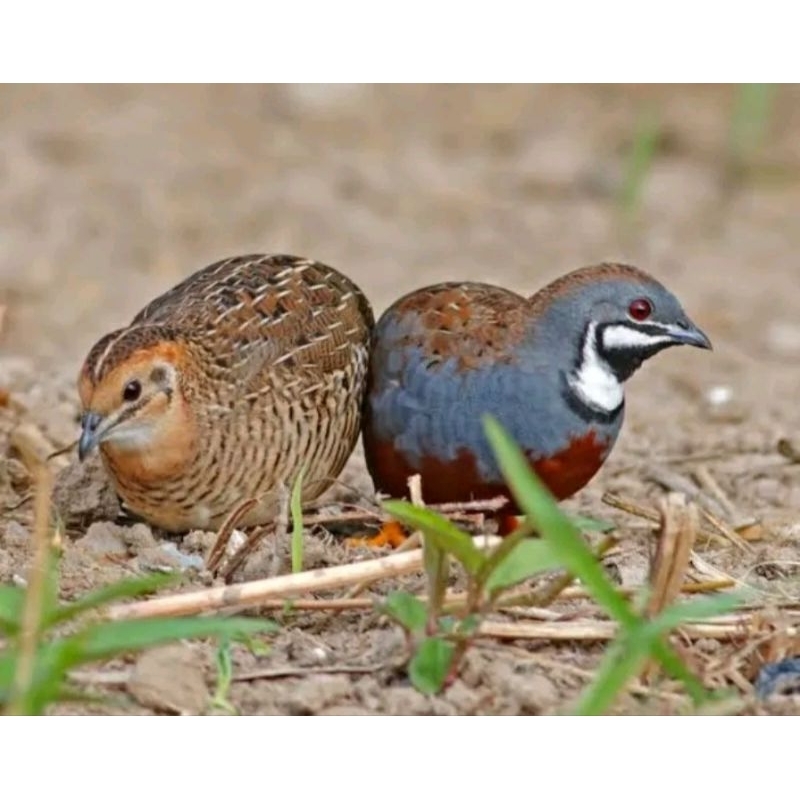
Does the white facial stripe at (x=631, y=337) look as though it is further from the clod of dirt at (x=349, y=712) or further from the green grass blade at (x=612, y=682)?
the green grass blade at (x=612, y=682)

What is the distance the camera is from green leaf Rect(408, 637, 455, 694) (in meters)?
4.16

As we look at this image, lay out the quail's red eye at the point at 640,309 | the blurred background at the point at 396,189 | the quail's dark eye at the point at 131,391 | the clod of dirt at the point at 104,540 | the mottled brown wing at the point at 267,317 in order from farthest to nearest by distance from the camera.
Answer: the blurred background at the point at 396,189, the mottled brown wing at the point at 267,317, the quail's red eye at the point at 640,309, the clod of dirt at the point at 104,540, the quail's dark eye at the point at 131,391

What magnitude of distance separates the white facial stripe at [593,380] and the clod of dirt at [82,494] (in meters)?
1.32

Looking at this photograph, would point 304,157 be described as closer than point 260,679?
No

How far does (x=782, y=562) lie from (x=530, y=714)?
128 centimetres

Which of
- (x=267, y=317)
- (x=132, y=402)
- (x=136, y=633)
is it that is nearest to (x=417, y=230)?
(x=267, y=317)

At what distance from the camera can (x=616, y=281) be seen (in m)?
5.41

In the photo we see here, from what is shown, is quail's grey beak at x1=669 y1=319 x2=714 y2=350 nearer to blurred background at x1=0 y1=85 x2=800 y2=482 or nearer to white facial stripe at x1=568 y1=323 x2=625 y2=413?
white facial stripe at x1=568 y1=323 x2=625 y2=413

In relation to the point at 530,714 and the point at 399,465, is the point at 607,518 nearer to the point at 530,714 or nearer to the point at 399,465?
the point at 399,465

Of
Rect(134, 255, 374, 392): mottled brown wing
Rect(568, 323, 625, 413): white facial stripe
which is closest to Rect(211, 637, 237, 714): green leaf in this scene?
Rect(134, 255, 374, 392): mottled brown wing

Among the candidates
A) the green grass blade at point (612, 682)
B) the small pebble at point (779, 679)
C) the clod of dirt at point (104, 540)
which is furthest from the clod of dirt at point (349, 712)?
the clod of dirt at point (104, 540)

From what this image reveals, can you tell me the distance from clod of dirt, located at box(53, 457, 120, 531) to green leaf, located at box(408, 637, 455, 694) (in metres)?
1.67

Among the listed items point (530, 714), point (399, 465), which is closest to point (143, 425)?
point (399, 465)

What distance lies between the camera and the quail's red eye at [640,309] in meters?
5.37
